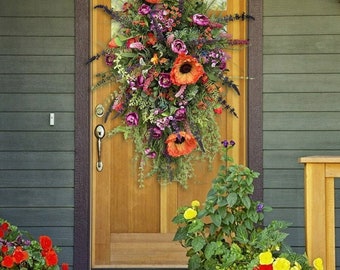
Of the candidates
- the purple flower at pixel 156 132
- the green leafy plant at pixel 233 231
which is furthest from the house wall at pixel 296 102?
the green leafy plant at pixel 233 231

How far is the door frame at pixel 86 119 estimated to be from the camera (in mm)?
4340

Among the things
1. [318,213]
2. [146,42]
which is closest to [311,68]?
[146,42]

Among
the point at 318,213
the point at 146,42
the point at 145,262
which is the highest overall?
the point at 146,42

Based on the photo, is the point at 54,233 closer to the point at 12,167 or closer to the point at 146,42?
the point at 12,167

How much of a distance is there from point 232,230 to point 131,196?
112 centimetres

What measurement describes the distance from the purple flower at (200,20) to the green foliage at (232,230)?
1135 mm

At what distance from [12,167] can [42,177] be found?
7.7 inches

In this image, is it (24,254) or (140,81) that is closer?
(24,254)

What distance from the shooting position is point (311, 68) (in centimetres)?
434

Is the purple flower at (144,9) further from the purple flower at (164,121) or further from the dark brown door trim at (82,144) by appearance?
the purple flower at (164,121)

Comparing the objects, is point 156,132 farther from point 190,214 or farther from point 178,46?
point 190,214

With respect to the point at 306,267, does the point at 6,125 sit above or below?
above

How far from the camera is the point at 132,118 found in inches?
170

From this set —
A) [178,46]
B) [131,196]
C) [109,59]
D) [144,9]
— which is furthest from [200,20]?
[131,196]
